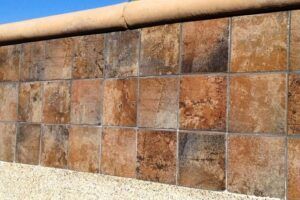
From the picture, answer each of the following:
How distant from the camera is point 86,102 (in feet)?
11.6

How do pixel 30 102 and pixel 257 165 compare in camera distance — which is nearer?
pixel 257 165

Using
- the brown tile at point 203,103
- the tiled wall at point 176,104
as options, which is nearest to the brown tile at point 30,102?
the tiled wall at point 176,104

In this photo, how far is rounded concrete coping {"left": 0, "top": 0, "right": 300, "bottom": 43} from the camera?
9.08ft

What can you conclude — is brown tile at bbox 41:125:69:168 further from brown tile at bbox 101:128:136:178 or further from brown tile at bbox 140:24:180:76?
brown tile at bbox 140:24:180:76

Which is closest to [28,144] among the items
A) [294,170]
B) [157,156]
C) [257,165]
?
[157,156]

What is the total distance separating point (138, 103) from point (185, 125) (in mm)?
374

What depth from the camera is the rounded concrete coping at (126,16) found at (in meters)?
2.77

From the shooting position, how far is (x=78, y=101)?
358 centimetres

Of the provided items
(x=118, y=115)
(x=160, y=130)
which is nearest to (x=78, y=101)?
(x=118, y=115)

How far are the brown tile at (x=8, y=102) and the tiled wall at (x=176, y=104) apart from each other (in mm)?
99

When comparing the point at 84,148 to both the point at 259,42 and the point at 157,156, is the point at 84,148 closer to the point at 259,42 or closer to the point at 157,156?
the point at 157,156

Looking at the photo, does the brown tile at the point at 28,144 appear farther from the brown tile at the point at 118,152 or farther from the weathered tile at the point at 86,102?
the brown tile at the point at 118,152

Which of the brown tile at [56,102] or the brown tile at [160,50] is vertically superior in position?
the brown tile at [160,50]

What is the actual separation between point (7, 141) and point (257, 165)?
7.15 ft
